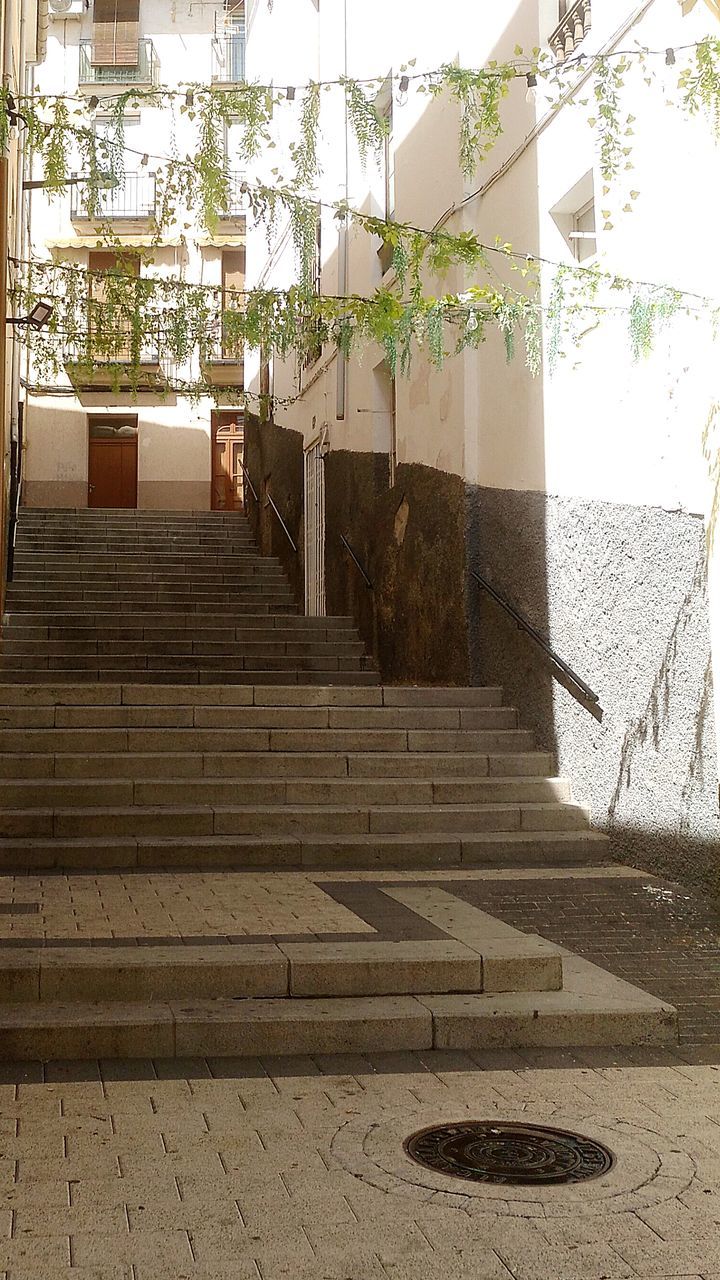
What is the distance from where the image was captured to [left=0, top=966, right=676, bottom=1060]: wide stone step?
4.49 m

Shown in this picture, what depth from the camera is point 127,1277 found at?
280 centimetres

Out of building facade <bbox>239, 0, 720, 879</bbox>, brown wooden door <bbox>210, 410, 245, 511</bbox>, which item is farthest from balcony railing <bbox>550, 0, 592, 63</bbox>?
brown wooden door <bbox>210, 410, 245, 511</bbox>

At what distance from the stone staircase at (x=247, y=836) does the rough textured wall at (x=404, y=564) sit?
0.53 m

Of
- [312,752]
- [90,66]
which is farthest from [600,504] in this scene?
[90,66]

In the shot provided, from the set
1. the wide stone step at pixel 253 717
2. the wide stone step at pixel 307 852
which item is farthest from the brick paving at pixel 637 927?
the wide stone step at pixel 253 717

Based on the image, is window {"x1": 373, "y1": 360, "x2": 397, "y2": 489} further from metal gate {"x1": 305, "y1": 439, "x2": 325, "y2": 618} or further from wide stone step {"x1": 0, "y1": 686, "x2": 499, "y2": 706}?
wide stone step {"x1": 0, "y1": 686, "x2": 499, "y2": 706}

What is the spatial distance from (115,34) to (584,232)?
23770mm

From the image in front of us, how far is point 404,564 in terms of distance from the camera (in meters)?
12.3

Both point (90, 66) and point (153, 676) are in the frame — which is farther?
point (90, 66)

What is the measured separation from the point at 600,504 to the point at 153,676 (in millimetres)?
4765

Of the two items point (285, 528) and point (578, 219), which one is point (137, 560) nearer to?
point (285, 528)

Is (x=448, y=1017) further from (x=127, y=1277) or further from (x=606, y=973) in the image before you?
(x=127, y=1277)

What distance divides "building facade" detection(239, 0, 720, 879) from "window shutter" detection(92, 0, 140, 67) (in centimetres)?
→ 1597

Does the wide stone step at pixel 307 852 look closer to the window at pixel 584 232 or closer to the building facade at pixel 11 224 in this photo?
the window at pixel 584 232
